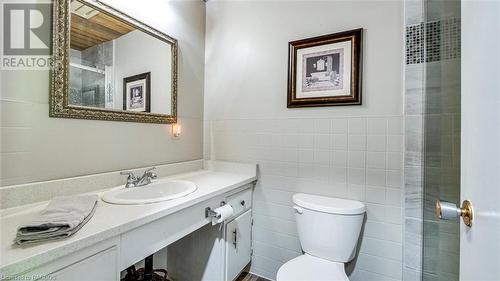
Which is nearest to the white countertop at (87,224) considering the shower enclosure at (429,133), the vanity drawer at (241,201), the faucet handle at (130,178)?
the vanity drawer at (241,201)

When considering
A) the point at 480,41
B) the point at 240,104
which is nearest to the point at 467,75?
the point at 480,41

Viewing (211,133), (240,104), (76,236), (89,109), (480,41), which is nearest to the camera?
(480,41)

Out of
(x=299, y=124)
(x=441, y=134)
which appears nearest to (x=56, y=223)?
(x=299, y=124)

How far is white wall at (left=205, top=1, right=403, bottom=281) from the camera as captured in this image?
1362 millimetres

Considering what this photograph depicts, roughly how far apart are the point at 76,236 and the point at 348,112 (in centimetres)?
150

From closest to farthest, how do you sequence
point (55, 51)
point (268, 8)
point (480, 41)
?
point (480, 41) → point (55, 51) → point (268, 8)

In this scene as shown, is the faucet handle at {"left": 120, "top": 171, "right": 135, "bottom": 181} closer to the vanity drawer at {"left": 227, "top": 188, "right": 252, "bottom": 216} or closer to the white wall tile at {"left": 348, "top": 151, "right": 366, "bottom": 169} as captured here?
the vanity drawer at {"left": 227, "top": 188, "right": 252, "bottom": 216}

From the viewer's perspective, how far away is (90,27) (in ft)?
3.99

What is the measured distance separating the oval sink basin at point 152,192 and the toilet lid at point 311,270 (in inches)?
26.5

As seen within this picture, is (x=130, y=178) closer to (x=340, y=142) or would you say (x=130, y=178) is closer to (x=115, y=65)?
(x=115, y=65)

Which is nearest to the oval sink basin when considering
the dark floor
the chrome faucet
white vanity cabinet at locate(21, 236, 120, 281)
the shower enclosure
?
the chrome faucet

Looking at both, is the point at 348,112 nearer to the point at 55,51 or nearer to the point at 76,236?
the point at 76,236

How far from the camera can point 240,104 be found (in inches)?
73.2

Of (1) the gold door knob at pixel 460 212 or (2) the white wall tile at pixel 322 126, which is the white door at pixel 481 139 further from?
(2) the white wall tile at pixel 322 126
